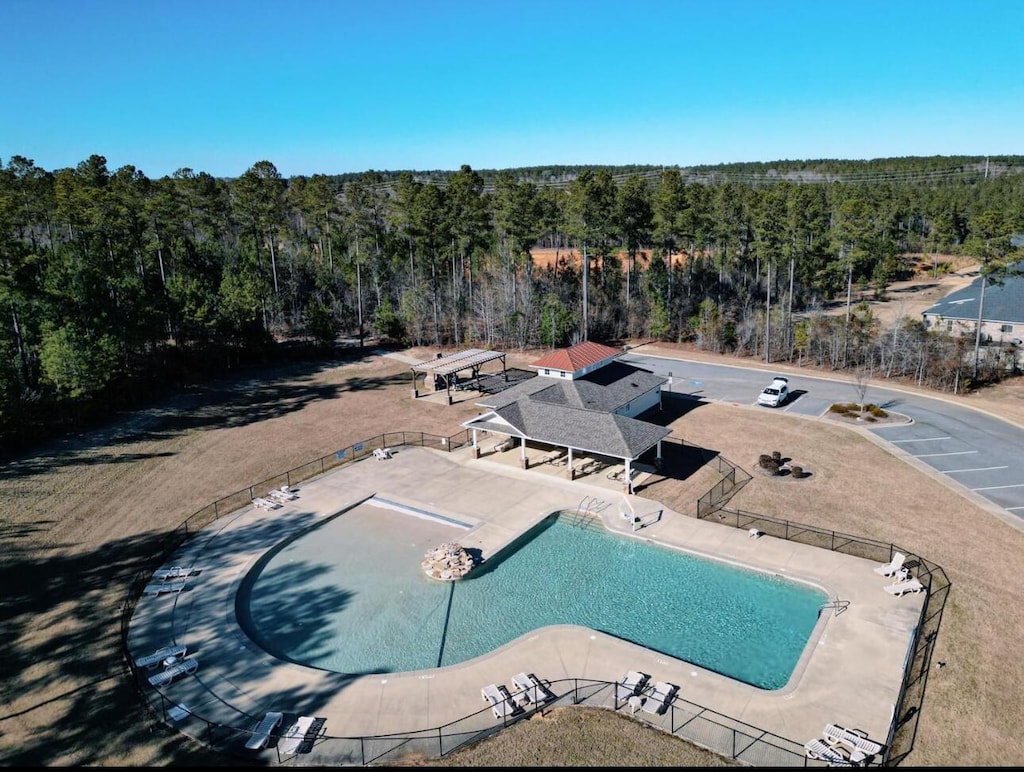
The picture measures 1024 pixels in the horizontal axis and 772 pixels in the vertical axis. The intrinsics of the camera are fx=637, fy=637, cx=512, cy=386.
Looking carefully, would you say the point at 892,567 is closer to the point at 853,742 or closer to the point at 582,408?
the point at 853,742

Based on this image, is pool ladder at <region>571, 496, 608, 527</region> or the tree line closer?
pool ladder at <region>571, 496, 608, 527</region>

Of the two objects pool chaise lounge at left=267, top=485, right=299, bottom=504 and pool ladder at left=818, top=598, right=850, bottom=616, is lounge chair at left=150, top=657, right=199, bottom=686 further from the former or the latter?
pool ladder at left=818, top=598, right=850, bottom=616

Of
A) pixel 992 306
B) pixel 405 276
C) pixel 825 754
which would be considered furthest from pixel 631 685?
pixel 405 276

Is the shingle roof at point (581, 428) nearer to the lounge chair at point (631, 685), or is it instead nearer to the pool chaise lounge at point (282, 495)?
the pool chaise lounge at point (282, 495)

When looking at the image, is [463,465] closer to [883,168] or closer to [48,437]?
[48,437]

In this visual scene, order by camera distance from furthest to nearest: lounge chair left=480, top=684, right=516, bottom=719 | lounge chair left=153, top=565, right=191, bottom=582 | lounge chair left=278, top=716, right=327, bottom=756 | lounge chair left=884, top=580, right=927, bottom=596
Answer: lounge chair left=153, top=565, right=191, bottom=582, lounge chair left=884, top=580, right=927, bottom=596, lounge chair left=480, top=684, right=516, bottom=719, lounge chair left=278, top=716, right=327, bottom=756

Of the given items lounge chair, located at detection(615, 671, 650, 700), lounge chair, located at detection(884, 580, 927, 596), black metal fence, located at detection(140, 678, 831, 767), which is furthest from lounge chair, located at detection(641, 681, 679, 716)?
lounge chair, located at detection(884, 580, 927, 596)

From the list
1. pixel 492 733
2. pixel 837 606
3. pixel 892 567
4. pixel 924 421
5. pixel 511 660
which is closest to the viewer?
pixel 492 733

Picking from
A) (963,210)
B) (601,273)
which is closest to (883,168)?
(963,210)
